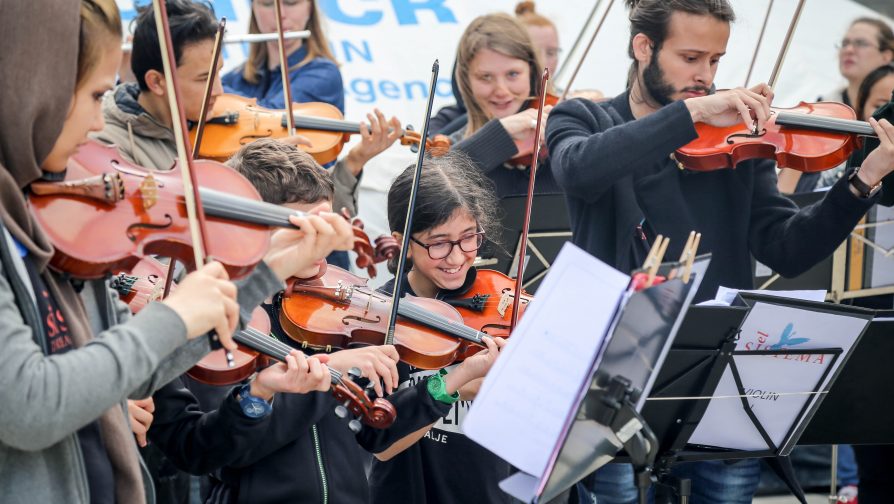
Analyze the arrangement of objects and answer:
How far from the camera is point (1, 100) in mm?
1438

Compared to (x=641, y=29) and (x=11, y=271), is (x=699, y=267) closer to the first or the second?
(x=11, y=271)

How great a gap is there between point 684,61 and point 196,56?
4.52ft

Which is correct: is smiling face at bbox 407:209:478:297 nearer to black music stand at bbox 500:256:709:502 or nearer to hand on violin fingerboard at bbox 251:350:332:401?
hand on violin fingerboard at bbox 251:350:332:401

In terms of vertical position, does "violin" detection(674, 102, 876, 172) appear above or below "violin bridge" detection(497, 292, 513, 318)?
above

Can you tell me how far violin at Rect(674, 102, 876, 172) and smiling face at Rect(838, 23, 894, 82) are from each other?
74.6 inches

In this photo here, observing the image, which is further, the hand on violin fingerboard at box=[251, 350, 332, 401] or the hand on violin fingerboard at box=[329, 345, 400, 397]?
the hand on violin fingerboard at box=[329, 345, 400, 397]

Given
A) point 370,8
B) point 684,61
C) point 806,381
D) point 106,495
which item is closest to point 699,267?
point 806,381

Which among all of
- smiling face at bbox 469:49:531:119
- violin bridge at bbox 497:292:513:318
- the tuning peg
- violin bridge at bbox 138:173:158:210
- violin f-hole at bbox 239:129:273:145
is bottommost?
violin f-hole at bbox 239:129:273:145

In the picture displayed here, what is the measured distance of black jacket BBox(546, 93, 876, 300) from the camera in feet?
8.88

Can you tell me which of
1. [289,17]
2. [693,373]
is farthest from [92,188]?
A: [289,17]

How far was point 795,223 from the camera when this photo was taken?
2.91 metres

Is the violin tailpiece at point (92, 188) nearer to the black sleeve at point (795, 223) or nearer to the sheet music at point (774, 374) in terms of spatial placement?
the sheet music at point (774, 374)

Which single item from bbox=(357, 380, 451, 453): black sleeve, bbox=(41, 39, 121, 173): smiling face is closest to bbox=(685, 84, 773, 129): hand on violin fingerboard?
bbox=(357, 380, 451, 453): black sleeve

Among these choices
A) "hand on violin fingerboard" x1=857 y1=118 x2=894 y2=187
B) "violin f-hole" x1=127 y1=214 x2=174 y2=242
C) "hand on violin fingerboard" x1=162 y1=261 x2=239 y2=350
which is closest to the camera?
"hand on violin fingerboard" x1=162 y1=261 x2=239 y2=350
